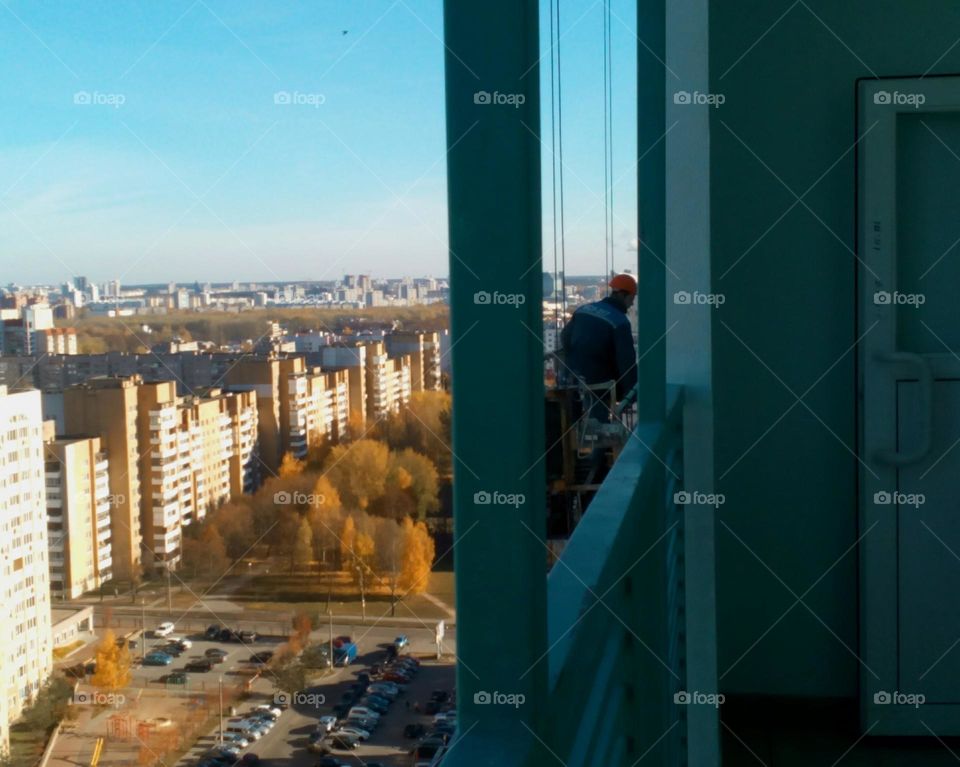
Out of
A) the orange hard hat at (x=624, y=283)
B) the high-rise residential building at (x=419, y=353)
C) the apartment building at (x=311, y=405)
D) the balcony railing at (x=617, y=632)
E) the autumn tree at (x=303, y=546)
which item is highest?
the orange hard hat at (x=624, y=283)

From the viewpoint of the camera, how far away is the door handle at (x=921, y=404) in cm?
278

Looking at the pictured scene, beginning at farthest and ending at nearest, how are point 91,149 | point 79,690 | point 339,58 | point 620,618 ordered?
1. point 620,618
2. point 339,58
3. point 91,149
4. point 79,690

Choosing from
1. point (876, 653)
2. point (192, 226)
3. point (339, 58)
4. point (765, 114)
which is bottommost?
point (876, 653)

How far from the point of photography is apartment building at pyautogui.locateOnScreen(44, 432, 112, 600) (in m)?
0.58

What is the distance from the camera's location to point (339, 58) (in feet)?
2.93

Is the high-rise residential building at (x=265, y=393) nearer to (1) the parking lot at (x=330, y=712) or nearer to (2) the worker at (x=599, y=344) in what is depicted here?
(1) the parking lot at (x=330, y=712)

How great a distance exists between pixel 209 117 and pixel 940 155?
2540mm

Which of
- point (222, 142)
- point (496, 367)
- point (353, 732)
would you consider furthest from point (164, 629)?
point (222, 142)

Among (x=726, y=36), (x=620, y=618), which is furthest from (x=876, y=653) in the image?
(x=620, y=618)

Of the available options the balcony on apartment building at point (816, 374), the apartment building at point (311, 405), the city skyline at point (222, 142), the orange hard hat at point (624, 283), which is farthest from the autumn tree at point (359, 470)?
the orange hard hat at point (624, 283)

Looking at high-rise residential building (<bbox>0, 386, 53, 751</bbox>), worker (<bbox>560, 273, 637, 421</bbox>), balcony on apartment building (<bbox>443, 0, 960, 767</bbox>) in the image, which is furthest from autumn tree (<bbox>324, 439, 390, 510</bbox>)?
worker (<bbox>560, 273, 637, 421</bbox>)

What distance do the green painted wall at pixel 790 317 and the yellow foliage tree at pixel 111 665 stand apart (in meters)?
2.51

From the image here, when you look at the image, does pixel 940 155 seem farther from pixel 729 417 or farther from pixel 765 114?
pixel 729 417

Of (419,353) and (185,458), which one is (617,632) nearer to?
(419,353)
